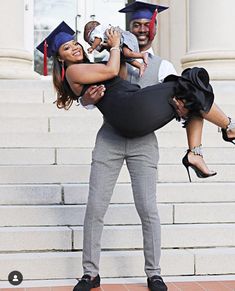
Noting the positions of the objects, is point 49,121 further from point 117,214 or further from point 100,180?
point 100,180

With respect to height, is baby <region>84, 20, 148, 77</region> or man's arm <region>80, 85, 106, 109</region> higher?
baby <region>84, 20, 148, 77</region>

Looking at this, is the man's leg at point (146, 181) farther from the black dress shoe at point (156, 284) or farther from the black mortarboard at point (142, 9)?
the black mortarboard at point (142, 9)

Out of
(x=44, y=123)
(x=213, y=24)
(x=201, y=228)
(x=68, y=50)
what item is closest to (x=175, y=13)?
(x=213, y=24)

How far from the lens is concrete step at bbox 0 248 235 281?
16.8 feet

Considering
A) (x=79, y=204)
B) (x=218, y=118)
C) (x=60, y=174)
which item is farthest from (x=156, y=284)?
(x=60, y=174)

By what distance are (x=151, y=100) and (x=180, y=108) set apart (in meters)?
0.19

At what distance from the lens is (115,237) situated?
218 inches

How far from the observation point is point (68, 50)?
452 centimetres

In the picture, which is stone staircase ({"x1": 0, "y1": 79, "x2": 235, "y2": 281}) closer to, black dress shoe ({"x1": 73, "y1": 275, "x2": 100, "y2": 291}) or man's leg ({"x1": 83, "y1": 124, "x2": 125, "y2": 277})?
black dress shoe ({"x1": 73, "y1": 275, "x2": 100, "y2": 291})

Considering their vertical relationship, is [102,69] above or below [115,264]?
above

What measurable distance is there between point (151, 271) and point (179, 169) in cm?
206

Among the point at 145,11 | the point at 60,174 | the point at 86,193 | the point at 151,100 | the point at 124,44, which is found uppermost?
the point at 145,11

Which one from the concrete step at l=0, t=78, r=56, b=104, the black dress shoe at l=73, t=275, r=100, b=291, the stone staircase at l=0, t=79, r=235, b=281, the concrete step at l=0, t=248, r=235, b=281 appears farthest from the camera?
the concrete step at l=0, t=78, r=56, b=104

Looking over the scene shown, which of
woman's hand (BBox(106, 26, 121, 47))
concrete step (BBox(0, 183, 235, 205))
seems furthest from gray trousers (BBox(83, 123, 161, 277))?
concrete step (BBox(0, 183, 235, 205))
